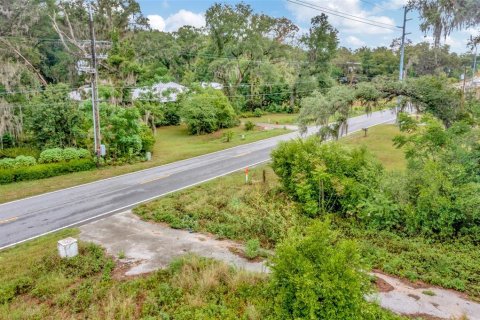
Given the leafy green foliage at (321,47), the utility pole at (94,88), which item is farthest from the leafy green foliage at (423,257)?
the leafy green foliage at (321,47)

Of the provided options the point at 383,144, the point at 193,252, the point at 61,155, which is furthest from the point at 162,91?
the point at 193,252

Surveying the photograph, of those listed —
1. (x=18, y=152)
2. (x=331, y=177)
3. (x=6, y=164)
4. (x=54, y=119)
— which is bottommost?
(x=6, y=164)

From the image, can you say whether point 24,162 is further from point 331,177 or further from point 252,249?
point 331,177

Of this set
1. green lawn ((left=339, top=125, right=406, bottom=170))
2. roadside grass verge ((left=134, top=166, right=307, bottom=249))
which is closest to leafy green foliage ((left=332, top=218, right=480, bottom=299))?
roadside grass verge ((left=134, top=166, right=307, bottom=249))

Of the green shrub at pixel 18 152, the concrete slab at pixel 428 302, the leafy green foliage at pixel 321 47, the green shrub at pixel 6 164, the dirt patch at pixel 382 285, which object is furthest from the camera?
the leafy green foliage at pixel 321 47

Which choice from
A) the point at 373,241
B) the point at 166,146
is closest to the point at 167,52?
the point at 166,146

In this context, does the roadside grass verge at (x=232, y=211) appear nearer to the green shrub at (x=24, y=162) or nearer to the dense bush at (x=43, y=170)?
the dense bush at (x=43, y=170)
